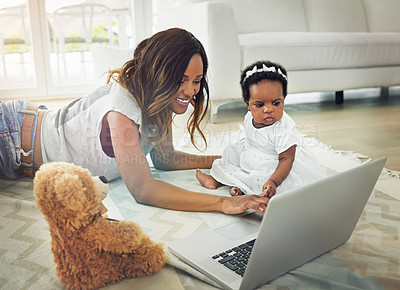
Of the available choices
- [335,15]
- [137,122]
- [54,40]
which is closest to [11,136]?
[137,122]

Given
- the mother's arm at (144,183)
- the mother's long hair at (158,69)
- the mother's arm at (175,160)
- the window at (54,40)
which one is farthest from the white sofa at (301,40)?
the mother's arm at (144,183)

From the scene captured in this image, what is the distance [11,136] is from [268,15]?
1919 millimetres

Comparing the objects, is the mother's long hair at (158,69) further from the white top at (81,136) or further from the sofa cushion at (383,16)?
the sofa cushion at (383,16)

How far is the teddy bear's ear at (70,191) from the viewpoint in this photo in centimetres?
64

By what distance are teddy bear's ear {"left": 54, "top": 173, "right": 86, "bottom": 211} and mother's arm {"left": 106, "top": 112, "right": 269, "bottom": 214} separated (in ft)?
0.97

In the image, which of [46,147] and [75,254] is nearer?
[75,254]

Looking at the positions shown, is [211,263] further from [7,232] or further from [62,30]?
A: [62,30]

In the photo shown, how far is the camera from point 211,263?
28.8 inches

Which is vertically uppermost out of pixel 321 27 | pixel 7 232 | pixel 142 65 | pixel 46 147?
pixel 321 27

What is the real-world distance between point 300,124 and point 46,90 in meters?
1.85

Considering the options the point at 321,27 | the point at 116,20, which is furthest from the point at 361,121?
the point at 116,20

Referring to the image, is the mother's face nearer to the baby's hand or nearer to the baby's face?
the baby's face

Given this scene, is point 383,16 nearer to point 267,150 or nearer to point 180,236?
point 267,150

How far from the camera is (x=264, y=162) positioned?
1124mm
